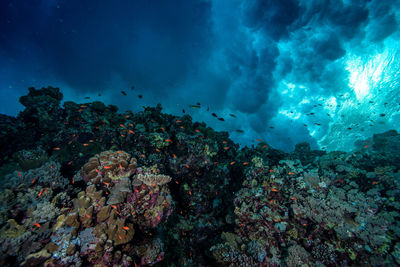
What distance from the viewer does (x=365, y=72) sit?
22797 millimetres

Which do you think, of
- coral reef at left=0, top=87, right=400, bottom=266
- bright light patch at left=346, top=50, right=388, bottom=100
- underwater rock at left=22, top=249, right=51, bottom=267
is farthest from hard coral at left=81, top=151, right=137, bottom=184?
bright light patch at left=346, top=50, right=388, bottom=100

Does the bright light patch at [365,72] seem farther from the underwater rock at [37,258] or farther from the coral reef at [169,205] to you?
the underwater rock at [37,258]

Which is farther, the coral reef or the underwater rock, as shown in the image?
the coral reef

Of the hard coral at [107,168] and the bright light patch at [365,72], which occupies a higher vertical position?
the bright light patch at [365,72]

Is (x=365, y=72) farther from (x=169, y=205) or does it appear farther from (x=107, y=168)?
(x=107, y=168)

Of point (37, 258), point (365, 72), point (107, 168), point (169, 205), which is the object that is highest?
point (365, 72)

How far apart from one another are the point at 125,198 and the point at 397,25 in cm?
3155

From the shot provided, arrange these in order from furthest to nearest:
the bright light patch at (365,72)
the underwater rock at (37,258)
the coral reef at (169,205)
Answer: the bright light patch at (365,72), the coral reef at (169,205), the underwater rock at (37,258)

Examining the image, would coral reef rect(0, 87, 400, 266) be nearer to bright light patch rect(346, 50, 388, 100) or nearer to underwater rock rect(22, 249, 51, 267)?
underwater rock rect(22, 249, 51, 267)

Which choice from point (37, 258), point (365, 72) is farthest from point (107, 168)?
point (365, 72)

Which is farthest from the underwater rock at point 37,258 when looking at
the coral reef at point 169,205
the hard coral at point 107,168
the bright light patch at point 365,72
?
the bright light patch at point 365,72

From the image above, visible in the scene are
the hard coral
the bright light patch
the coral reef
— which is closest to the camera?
the coral reef

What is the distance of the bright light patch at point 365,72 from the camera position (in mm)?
20719

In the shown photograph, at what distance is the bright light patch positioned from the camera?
2072 cm
